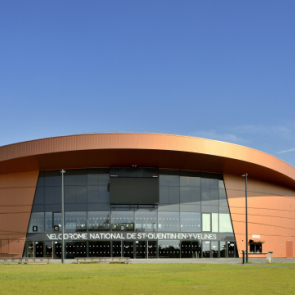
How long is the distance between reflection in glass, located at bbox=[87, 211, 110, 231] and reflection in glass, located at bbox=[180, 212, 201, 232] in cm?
724

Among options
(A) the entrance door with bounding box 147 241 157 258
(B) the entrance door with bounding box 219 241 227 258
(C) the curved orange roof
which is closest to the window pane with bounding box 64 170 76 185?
(C) the curved orange roof

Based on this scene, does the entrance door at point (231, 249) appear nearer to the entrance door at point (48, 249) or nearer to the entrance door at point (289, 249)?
the entrance door at point (289, 249)

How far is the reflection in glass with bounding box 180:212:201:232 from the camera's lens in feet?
133

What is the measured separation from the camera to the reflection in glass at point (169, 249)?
40.1 m

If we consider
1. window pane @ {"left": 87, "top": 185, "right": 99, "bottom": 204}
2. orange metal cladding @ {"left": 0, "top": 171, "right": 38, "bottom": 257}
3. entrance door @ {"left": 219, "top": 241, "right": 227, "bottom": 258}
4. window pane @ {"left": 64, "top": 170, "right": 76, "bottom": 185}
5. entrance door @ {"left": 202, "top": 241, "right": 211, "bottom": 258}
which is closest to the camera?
window pane @ {"left": 87, "top": 185, "right": 99, "bottom": 204}

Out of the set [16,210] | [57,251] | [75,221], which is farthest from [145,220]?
[16,210]

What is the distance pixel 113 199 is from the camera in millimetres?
39500

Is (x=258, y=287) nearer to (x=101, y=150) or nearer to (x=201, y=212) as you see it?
(x=101, y=150)

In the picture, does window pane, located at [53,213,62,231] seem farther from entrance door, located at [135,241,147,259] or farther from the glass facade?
entrance door, located at [135,241,147,259]

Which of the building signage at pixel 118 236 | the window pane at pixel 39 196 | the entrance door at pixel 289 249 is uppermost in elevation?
the window pane at pixel 39 196

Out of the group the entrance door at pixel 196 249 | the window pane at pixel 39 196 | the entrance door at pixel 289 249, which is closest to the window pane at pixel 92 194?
the window pane at pixel 39 196

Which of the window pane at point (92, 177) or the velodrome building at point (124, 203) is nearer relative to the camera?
the velodrome building at point (124, 203)

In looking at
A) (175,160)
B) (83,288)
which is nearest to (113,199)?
(175,160)

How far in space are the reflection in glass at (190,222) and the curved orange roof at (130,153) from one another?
15.2 ft
